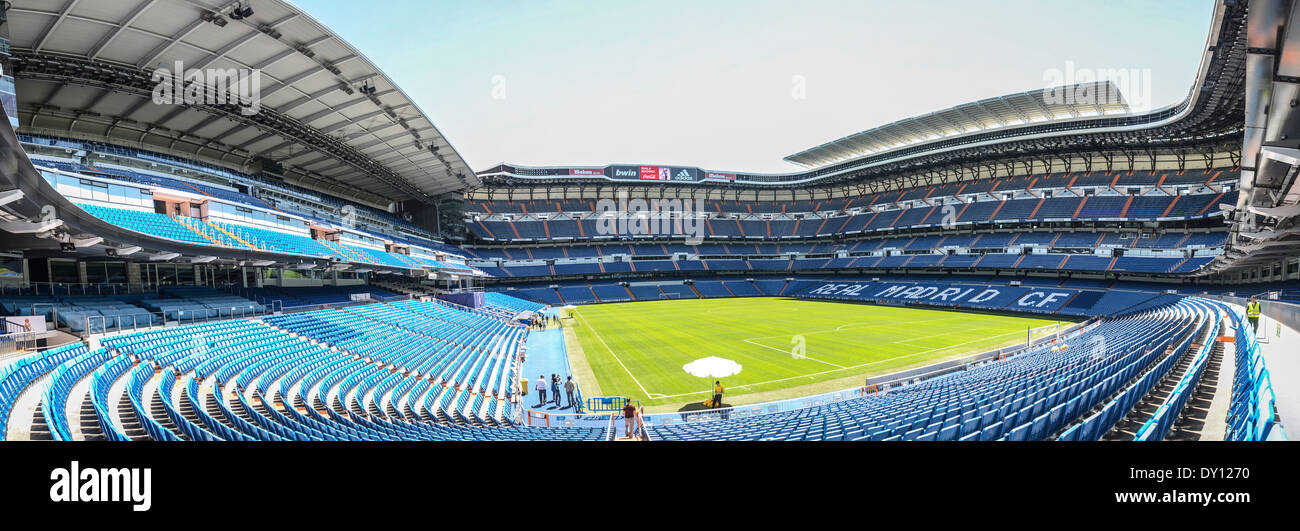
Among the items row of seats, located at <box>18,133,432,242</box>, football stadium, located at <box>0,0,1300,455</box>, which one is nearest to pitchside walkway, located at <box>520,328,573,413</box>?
football stadium, located at <box>0,0,1300,455</box>

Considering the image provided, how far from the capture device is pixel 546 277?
68.0 m

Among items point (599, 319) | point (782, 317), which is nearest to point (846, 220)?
point (782, 317)

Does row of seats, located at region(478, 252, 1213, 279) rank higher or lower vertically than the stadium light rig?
lower

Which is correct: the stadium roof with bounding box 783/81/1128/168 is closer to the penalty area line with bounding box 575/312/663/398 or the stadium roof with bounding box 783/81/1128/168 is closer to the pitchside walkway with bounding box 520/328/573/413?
the penalty area line with bounding box 575/312/663/398

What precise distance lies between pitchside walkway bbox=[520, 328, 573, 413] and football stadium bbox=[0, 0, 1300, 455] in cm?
25

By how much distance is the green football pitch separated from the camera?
20.3m

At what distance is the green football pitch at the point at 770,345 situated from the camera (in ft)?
66.5

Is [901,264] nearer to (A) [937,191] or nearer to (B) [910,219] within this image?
(B) [910,219]

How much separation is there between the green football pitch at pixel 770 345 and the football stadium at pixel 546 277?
0.28m

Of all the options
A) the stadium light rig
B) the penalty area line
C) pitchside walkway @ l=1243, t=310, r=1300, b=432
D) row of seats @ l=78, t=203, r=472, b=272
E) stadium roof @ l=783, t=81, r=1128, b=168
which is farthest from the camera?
stadium roof @ l=783, t=81, r=1128, b=168

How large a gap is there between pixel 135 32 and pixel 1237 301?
155 feet

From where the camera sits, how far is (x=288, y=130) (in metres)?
31.3
